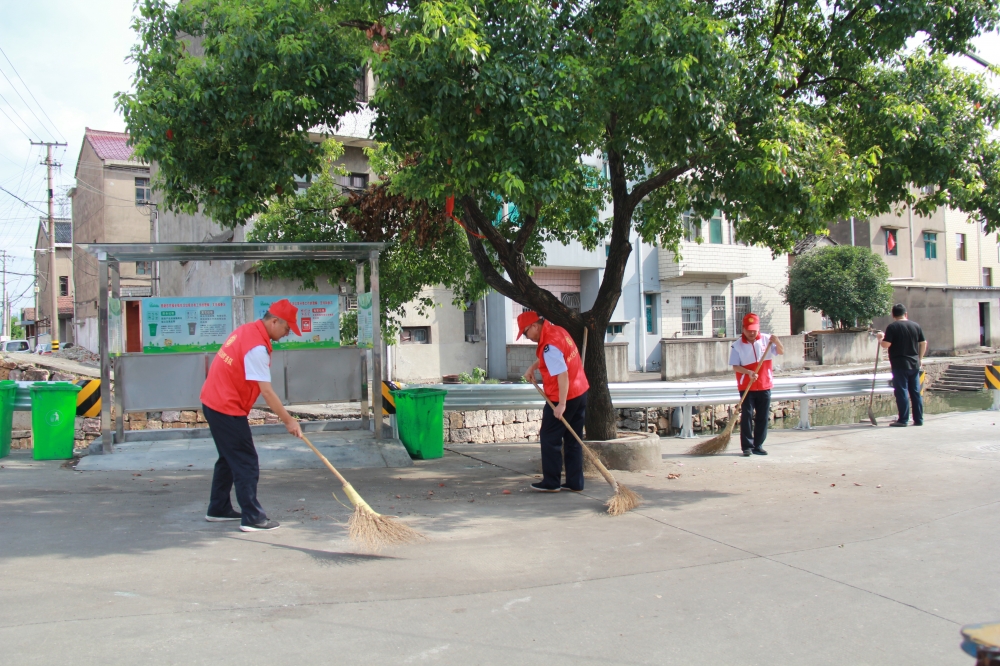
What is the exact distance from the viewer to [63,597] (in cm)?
434

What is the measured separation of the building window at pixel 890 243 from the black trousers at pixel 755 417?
2952 centimetres

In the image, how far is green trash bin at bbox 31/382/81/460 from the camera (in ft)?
29.1

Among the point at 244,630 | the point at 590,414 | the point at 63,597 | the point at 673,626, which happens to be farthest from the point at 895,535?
the point at 63,597

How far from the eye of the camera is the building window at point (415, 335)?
66.9 ft

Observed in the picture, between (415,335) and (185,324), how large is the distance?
11.4 m

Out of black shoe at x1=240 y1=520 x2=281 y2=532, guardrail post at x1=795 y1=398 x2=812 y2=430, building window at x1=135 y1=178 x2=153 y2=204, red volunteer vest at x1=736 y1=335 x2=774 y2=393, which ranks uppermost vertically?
building window at x1=135 y1=178 x2=153 y2=204

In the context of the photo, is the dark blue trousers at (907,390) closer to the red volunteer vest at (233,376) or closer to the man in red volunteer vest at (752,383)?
the man in red volunteer vest at (752,383)

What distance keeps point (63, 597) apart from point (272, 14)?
5837mm

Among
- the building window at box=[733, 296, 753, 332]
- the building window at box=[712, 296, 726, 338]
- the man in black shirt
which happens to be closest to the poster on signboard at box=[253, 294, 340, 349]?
the man in black shirt

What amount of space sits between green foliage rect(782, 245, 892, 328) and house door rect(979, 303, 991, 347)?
10.4 m

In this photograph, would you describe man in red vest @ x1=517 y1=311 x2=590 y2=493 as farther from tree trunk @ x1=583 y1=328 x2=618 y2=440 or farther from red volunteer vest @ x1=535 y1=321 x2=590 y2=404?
tree trunk @ x1=583 y1=328 x2=618 y2=440

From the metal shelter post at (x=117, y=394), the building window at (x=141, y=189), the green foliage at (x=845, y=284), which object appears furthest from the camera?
the building window at (x=141, y=189)

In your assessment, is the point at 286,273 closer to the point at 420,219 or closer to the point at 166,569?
the point at 420,219

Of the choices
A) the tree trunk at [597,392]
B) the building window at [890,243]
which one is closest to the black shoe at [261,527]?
the tree trunk at [597,392]
